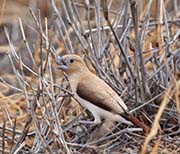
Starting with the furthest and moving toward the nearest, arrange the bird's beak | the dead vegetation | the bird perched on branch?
the bird's beak, the bird perched on branch, the dead vegetation

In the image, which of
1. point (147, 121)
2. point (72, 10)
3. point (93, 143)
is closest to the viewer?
point (93, 143)

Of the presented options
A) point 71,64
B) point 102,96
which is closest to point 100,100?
point 102,96

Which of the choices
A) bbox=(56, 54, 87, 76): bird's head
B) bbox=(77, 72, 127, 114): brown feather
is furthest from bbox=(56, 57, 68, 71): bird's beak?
bbox=(77, 72, 127, 114): brown feather

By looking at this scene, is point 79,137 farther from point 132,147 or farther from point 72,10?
point 72,10

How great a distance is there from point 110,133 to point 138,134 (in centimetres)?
13

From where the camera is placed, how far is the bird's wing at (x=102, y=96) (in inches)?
140

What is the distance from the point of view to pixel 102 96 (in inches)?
141

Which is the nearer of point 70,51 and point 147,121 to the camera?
point 147,121

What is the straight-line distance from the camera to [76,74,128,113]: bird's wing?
356 centimetres

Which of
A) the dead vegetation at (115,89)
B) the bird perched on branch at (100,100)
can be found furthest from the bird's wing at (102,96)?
the dead vegetation at (115,89)

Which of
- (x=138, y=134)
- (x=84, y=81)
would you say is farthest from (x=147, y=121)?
(x=84, y=81)

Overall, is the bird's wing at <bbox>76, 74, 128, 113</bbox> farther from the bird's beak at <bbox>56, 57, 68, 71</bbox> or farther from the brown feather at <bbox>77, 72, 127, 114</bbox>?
the bird's beak at <bbox>56, 57, 68, 71</bbox>

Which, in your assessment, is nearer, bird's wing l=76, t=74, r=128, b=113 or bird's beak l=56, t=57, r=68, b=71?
bird's wing l=76, t=74, r=128, b=113

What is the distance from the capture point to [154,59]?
13.2 ft
